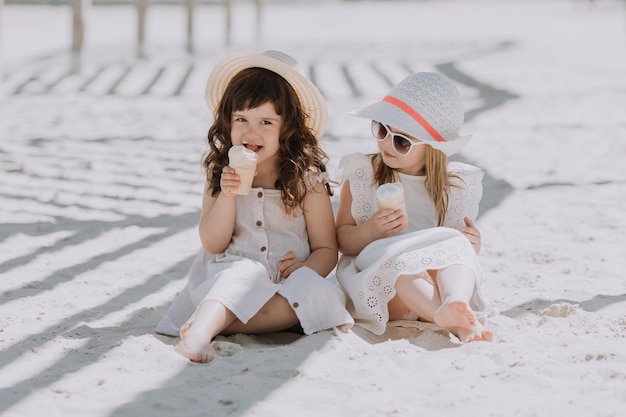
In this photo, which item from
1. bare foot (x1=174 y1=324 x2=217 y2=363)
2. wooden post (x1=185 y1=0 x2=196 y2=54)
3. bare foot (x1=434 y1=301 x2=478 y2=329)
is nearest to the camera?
bare foot (x1=174 y1=324 x2=217 y2=363)

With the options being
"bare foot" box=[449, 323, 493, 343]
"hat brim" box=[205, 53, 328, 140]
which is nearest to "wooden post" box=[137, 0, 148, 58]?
"hat brim" box=[205, 53, 328, 140]

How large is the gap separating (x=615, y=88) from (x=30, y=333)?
24.7 feet

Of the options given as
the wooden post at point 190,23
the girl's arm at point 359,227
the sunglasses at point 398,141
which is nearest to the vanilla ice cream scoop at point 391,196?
the girl's arm at point 359,227

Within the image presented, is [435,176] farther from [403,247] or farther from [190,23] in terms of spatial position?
[190,23]

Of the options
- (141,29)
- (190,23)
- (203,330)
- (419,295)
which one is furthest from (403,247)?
(190,23)

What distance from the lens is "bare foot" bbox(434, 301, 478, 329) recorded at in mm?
2691

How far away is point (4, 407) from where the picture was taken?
7.35 ft

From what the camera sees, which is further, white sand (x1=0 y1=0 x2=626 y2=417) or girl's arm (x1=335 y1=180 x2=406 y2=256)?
girl's arm (x1=335 y1=180 x2=406 y2=256)

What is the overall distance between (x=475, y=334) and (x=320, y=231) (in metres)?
0.62

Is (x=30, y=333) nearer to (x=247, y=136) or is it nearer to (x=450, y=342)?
(x=247, y=136)

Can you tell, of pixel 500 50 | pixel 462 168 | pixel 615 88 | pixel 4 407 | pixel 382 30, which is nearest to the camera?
pixel 4 407

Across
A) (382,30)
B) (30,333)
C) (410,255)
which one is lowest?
(382,30)

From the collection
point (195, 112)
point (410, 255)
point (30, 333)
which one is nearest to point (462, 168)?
point (410, 255)

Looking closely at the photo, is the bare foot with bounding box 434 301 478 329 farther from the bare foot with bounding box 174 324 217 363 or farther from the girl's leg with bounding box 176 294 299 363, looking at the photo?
the bare foot with bounding box 174 324 217 363
